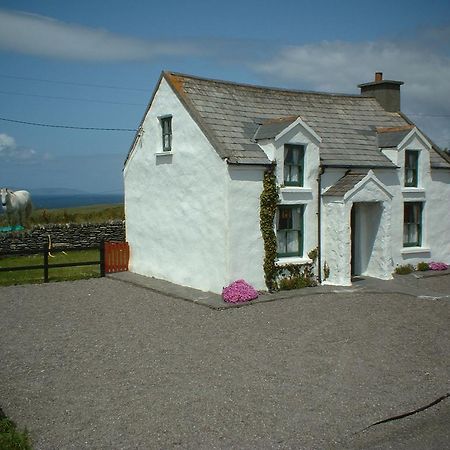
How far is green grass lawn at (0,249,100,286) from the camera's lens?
63.6 feet

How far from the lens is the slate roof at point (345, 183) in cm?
1730

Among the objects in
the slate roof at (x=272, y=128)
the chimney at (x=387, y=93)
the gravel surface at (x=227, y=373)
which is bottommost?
the gravel surface at (x=227, y=373)

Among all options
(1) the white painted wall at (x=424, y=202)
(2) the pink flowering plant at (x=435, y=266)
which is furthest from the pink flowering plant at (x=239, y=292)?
(2) the pink flowering plant at (x=435, y=266)

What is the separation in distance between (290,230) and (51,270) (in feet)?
32.3

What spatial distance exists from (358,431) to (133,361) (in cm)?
462

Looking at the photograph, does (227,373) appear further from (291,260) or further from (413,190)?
(413,190)

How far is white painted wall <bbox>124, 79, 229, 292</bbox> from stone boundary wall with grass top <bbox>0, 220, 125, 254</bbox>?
15.4 ft

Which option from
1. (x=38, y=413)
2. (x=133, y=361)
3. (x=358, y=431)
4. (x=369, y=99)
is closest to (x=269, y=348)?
(x=133, y=361)

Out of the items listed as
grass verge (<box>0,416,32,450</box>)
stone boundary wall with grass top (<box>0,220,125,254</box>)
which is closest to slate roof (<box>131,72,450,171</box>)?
stone boundary wall with grass top (<box>0,220,125,254</box>)

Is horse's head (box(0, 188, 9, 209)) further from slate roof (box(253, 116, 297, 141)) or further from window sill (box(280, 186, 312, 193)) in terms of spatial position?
window sill (box(280, 186, 312, 193))

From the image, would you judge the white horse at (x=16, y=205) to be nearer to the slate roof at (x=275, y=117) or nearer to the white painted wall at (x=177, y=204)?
the white painted wall at (x=177, y=204)

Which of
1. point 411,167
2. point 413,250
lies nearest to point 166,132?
point 411,167

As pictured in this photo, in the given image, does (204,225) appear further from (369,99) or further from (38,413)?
(369,99)

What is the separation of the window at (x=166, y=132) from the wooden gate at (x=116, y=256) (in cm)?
448
